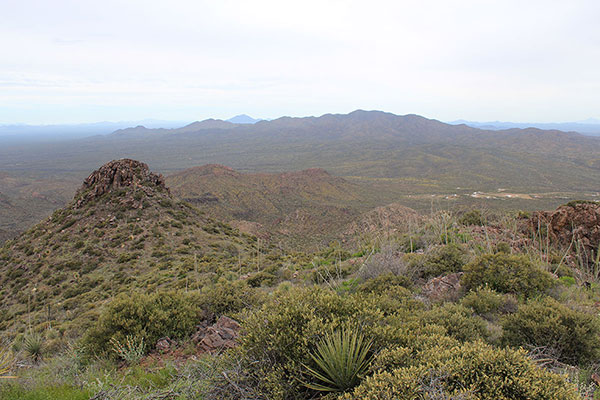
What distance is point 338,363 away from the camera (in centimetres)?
313

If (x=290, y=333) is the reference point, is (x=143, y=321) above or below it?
below

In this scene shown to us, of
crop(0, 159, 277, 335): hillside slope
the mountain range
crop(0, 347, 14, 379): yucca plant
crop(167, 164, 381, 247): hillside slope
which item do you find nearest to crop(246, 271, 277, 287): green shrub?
crop(0, 159, 277, 335): hillside slope

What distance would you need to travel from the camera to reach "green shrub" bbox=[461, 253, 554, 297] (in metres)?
6.45

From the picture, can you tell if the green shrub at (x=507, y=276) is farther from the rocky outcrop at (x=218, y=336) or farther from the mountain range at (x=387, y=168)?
the mountain range at (x=387, y=168)

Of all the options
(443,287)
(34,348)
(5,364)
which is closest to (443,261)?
(443,287)

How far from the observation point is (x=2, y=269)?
1600 cm

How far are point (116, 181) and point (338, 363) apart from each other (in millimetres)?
22196

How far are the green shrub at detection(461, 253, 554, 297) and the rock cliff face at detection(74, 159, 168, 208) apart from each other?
2014 centimetres

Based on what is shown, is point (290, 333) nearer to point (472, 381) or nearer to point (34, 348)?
point (472, 381)

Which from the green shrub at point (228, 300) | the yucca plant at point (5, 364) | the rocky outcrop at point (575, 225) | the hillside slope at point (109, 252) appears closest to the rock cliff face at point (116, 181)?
the hillside slope at point (109, 252)

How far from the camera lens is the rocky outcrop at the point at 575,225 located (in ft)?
31.7

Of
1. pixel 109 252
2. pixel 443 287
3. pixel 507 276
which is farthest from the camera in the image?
pixel 109 252

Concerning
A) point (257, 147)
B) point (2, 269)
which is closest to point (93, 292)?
point (2, 269)

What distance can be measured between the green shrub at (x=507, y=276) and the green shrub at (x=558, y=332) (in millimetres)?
1662
